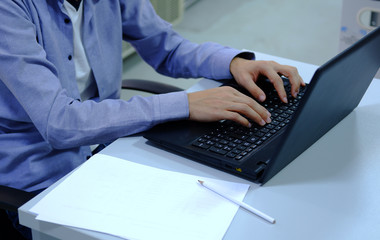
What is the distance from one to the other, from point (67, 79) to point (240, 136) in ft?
1.47

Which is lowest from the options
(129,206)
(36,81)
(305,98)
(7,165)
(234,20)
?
(234,20)

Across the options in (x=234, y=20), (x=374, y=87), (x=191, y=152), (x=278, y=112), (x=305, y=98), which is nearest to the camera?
(x=305, y=98)

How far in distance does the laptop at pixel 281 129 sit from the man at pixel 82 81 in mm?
34

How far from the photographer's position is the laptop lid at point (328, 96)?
0.78 meters

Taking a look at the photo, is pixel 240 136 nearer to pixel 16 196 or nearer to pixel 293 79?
pixel 293 79

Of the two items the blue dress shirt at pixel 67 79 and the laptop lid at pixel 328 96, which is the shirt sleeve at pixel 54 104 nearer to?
the blue dress shirt at pixel 67 79

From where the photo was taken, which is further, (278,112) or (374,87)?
(374,87)

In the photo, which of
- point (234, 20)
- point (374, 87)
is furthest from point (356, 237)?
point (234, 20)

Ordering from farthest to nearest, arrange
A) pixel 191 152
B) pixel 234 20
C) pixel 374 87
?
pixel 234 20 < pixel 374 87 < pixel 191 152

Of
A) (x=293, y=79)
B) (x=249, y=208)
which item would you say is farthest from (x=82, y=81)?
(x=249, y=208)

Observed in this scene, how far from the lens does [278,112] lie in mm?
1094

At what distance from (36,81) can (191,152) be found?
336 mm

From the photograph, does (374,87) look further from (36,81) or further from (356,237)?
(36,81)

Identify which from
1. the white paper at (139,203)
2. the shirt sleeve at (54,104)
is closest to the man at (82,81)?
A: the shirt sleeve at (54,104)
